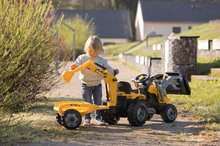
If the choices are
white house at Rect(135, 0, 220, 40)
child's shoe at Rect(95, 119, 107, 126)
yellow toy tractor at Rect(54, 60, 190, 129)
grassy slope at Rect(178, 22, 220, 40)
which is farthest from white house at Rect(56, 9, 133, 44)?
child's shoe at Rect(95, 119, 107, 126)

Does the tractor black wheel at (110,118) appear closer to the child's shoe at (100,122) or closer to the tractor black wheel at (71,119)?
the child's shoe at (100,122)

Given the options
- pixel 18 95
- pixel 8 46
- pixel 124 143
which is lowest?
pixel 124 143

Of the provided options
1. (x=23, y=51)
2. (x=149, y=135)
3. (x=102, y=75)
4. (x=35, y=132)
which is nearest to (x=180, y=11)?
(x=102, y=75)

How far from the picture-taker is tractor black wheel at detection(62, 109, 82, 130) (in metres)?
8.60

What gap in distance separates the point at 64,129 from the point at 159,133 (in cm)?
134

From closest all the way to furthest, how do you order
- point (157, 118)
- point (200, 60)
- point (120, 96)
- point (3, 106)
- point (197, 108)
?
1. point (3, 106)
2. point (120, 96)
3. point (157, 118)
4. point (197, 108)
5. point (200, 60)

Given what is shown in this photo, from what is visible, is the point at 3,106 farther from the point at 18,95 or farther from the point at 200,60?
the point at 200,60

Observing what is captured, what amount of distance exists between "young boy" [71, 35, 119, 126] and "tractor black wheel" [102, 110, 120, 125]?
0.08 meters

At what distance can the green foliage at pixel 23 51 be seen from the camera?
7.71m

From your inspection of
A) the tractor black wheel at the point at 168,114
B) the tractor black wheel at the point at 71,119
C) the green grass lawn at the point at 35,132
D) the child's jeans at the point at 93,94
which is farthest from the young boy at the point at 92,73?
the tractor black wheel at the point at 168,114

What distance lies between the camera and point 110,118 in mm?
9250

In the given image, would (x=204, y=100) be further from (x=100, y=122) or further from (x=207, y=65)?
(x=207, y=65)

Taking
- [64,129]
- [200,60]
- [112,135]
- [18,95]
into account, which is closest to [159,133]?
[112,135]

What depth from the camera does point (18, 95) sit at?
A: 8.24 m
